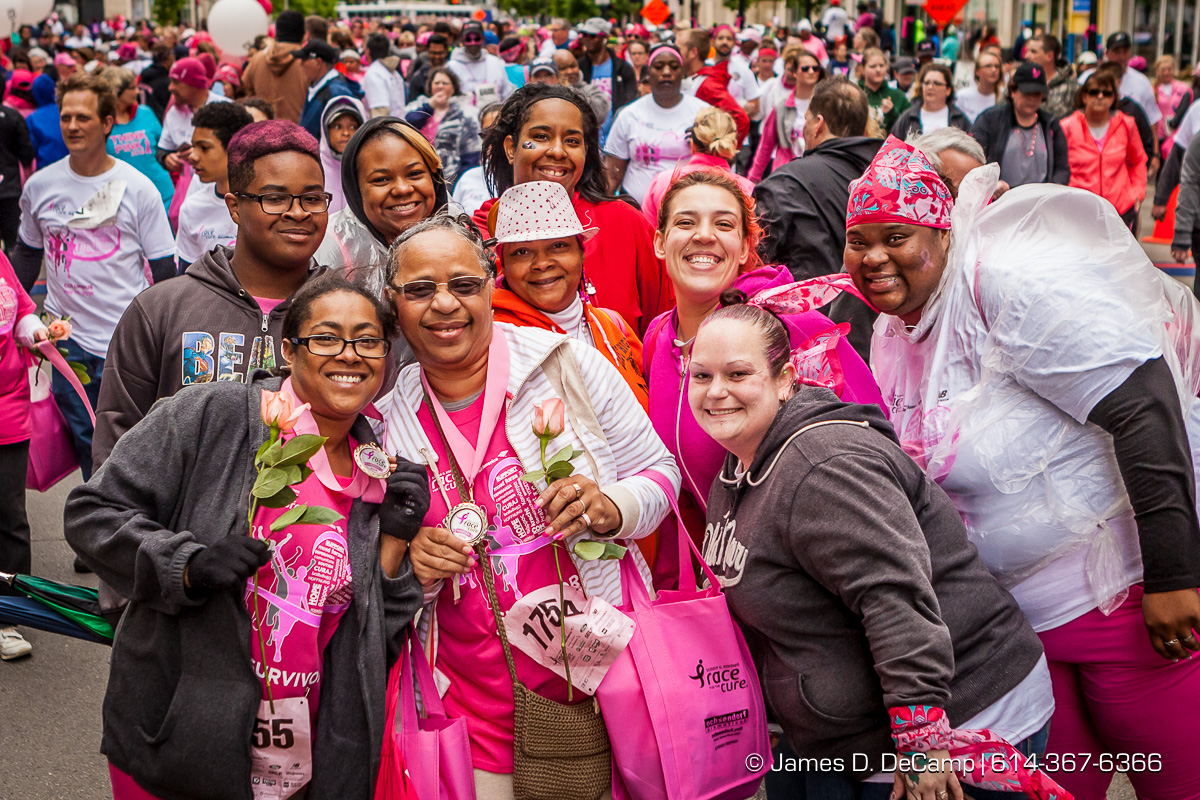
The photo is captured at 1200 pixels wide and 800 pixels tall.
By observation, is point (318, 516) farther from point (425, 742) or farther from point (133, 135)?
point (133, 135)

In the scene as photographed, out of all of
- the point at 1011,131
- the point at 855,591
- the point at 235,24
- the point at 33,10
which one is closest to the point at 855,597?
the point at 855,591

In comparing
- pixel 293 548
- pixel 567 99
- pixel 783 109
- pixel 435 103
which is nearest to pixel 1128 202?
pixel 783 109

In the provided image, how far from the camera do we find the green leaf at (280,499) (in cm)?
232

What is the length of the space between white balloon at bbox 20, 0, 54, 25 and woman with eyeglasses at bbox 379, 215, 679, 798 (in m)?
12.5

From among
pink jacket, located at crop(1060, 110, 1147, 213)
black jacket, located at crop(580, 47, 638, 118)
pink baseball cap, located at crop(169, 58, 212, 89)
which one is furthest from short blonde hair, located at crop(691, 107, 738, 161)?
black jacket, located at crop(580, 47, 638, 118)

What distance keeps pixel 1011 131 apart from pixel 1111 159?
1.34 m

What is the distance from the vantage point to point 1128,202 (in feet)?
30.7

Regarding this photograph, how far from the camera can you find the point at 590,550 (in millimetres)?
2500

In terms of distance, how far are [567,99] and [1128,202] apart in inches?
280

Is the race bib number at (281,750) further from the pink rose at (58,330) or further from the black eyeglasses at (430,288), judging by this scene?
the pink rose at (58,330)

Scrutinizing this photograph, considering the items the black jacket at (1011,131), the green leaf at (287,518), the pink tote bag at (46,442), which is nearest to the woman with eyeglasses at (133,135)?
the pink tote bag at (46,442)

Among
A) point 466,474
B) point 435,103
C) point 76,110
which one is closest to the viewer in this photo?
point 466,474

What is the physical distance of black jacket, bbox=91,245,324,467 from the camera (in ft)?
9.78

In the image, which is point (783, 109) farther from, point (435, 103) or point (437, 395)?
point (437, 395)
